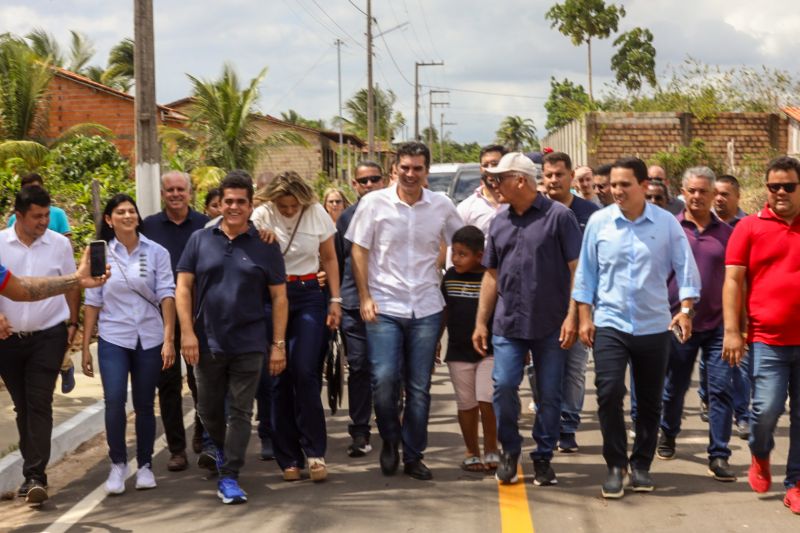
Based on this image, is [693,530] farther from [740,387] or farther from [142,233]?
[142,233]

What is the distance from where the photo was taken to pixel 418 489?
7.04 meters

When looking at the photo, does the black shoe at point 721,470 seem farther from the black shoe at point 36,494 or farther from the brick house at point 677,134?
the brick house at point 677,134

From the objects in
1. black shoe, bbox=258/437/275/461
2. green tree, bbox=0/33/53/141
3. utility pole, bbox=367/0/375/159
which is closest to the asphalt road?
black shoe, bbox=258/437/275/461

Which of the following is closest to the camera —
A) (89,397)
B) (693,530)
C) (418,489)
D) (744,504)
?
(693,530)

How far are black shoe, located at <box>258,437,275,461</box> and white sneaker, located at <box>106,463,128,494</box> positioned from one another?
1.11 m

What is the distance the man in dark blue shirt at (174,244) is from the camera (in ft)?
25.8

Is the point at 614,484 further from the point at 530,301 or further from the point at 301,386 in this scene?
the point at 301,386

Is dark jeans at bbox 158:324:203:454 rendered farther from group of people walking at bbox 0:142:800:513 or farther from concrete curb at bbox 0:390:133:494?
concrete curb at bbox 0:390:133:494

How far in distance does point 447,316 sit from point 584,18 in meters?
57.8

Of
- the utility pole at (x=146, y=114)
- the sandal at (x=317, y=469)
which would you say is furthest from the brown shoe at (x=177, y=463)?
the utility pole at (x=146, y=114)

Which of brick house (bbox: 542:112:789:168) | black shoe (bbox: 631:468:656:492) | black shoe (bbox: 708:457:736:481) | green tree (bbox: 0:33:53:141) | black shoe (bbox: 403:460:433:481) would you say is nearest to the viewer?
black shoe (bbox: 631:468:656:492)

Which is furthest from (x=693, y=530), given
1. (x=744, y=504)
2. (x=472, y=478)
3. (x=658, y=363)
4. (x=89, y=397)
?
(x=89, y=397)

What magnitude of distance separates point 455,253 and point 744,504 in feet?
7.83

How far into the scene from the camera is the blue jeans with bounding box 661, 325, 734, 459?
7.28 m
